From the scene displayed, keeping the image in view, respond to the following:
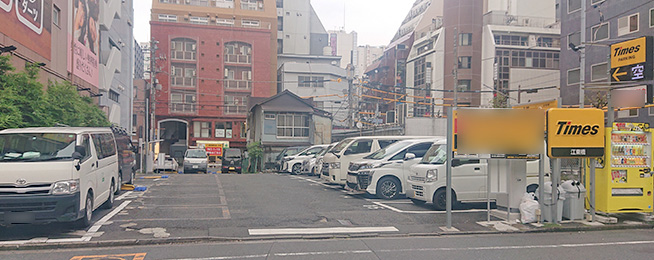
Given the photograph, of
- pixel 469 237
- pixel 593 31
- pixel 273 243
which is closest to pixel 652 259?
pixel 469 237

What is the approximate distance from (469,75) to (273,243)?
1811 inches

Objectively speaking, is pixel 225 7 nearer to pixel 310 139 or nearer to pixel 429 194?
pixel 310 139

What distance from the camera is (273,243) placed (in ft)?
26.5

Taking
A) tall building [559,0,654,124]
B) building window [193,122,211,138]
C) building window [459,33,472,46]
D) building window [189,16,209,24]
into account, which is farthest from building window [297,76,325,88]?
tall building [559,0,654,124]

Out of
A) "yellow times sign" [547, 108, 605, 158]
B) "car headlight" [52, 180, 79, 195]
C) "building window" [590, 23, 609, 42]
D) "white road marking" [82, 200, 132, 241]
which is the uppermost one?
"building window" [590, 23, 609, 42]

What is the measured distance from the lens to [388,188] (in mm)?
13617

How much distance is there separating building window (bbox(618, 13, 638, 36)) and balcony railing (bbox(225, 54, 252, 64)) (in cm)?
3937

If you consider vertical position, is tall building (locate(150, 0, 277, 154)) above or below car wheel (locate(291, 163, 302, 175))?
above

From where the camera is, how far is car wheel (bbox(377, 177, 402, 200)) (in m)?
13.5

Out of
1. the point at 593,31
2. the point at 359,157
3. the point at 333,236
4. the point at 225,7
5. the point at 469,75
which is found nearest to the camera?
the point at 333,236

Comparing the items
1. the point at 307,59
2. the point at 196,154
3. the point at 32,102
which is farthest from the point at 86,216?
the point at 307,59

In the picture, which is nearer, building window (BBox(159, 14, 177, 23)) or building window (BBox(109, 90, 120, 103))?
building window (BBox(109, 90, 120, 103))

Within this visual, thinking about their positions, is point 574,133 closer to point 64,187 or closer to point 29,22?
point 64,187

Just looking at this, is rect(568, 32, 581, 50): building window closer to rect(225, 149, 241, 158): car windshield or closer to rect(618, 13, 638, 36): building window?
rect(618, 13, 638, 36): building window
